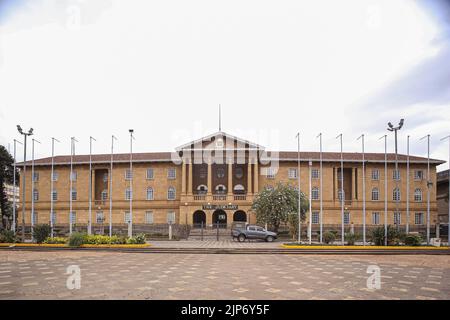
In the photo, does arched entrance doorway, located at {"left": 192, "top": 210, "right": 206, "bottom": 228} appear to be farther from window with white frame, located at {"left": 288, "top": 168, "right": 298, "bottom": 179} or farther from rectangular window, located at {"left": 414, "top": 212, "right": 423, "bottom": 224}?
rectangular window, located at {"left": 414, "top": 212, "right": 423, "bottom": 224}

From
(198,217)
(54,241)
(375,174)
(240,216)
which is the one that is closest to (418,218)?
(375,174)

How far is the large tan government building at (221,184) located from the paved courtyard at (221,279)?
2854 cm

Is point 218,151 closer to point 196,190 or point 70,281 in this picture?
point 196,190

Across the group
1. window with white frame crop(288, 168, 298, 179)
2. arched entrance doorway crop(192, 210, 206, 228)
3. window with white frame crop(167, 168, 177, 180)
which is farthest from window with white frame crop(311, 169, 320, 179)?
window with white frame crop(167, 168, 177, 180)

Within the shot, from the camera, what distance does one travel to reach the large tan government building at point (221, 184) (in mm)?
47156

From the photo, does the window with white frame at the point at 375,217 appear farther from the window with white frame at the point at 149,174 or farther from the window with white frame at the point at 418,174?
the window with white frame at the point at 149,174

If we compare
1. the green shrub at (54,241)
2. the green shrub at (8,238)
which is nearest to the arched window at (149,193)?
the green shrub at (8,238)

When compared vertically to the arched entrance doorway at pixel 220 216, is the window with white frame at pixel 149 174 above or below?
above

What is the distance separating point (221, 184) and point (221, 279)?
36.6m

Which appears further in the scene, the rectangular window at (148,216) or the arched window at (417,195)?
the rectangular window at (148,216)

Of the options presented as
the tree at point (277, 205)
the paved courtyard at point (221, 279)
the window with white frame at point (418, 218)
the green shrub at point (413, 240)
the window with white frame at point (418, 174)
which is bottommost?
the window with white frame at point (418, 218)

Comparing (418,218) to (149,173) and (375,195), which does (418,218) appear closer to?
(375,195)

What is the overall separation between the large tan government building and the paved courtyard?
28.5 m

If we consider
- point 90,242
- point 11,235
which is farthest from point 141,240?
point 11,235
